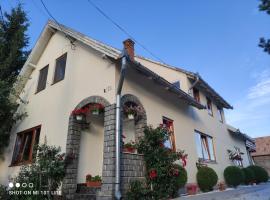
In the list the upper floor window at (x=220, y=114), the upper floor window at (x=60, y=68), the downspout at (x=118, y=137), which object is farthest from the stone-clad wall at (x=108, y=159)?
the upper floor window at (x=220, y=114)

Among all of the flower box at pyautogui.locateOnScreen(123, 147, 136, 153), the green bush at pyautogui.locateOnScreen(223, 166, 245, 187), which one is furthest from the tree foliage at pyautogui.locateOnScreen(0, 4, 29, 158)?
the green bush at pyautogui.locateOnScreen(223, 166, 245, 187)

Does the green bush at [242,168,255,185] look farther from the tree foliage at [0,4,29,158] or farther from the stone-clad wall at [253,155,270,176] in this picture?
the stone-clad wall at [253,155,270,176]

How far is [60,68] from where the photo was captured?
10.5 meters

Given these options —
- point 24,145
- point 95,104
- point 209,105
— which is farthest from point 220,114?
point 24,145

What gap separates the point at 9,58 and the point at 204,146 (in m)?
10.7

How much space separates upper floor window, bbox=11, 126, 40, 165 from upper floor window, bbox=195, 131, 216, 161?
24.2 ft

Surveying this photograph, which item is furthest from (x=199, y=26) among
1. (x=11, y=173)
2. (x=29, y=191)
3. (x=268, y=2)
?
(x=11, y=173)

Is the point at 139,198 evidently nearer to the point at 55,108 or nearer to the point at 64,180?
the point at 64,180

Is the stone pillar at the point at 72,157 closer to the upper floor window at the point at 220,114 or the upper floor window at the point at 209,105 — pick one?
the upper floor window at the point at 209,105

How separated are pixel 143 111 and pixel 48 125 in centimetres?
388

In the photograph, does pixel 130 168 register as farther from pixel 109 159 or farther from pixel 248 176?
pixel 248 176

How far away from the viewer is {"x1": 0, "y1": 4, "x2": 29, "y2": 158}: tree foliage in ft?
33.5

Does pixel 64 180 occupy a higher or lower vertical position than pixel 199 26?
lower

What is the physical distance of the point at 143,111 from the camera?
8141mm
